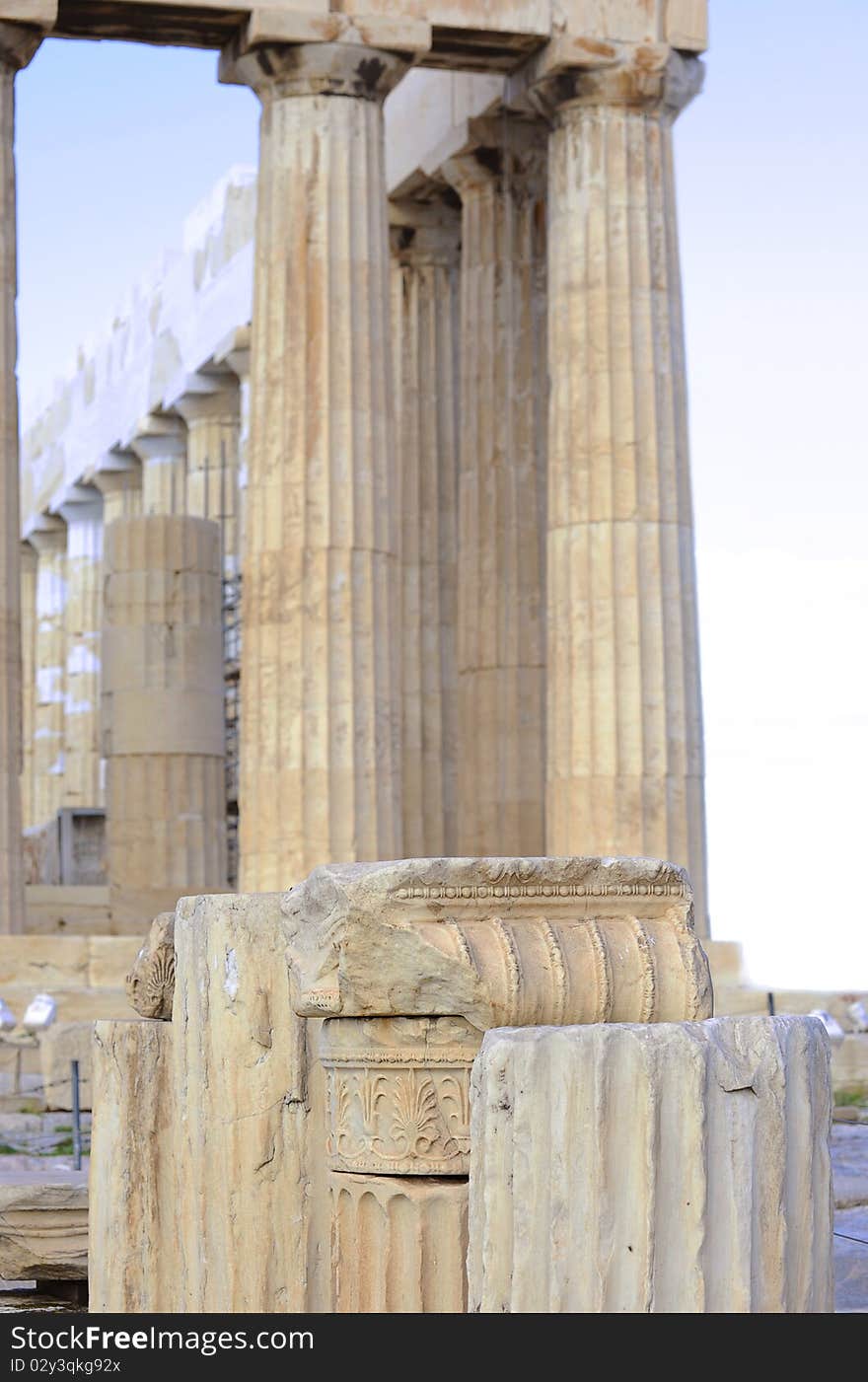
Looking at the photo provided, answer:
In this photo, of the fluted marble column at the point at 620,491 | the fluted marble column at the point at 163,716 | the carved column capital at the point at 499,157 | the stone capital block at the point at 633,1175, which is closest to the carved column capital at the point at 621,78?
the fluted marble column at the point at 620,491

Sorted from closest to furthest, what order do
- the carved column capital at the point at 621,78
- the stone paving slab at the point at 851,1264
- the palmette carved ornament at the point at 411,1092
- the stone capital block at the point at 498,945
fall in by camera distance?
the stone capital block at the point at 498,945 → the palmette carved ornament at the point at 411,1092 → the stone paving slab at the point at 851,1264 → the carved column capital at the point at 621,78

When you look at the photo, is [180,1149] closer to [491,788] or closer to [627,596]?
[627,596]

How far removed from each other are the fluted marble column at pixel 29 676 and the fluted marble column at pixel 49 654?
0.13 m

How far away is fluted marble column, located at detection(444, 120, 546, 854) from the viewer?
99.9ft

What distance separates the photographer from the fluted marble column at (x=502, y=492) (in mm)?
30438

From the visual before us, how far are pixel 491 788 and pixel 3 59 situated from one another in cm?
1034

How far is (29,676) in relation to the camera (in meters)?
61.1

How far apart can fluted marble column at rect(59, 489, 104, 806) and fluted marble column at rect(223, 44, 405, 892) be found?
89.6 ft

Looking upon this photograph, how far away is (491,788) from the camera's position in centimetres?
3052

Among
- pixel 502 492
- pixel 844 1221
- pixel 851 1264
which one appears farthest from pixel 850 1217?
pixel 502 492

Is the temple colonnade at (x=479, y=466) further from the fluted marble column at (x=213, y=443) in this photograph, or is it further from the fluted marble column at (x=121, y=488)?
the fluted marble column at (x=121, y=488)

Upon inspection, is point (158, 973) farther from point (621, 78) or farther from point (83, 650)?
point (83, 650)

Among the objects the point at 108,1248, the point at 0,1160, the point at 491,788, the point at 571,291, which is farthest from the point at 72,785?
the point at 108,1248

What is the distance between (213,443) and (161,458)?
11.3 feet
